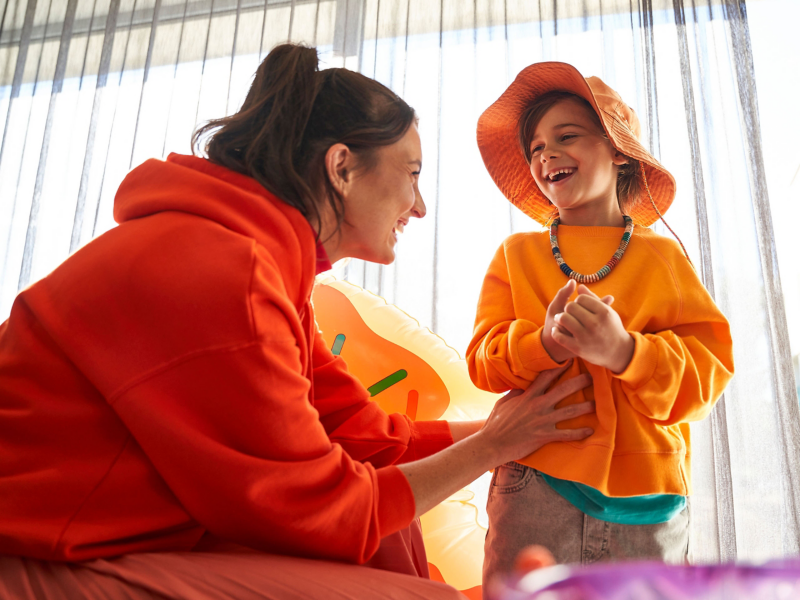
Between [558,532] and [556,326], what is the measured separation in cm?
31

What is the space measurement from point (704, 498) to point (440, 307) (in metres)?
0.90

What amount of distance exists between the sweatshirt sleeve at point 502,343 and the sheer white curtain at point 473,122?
0.82 m

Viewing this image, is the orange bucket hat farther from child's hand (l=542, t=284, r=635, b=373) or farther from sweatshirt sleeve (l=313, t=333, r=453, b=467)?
sweatshirt sleeve (l=313, t=333, r=453, b=467)

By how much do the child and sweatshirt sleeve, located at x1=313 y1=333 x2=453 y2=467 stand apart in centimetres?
17

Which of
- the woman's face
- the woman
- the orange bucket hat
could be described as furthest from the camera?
the orange bucket hat

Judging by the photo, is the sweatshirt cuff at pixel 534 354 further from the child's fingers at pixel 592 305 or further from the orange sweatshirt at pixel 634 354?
the child's fingers at pixel 592 305

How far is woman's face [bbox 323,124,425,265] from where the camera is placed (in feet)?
3.15

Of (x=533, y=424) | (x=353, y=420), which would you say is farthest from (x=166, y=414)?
(x=533, y=424)

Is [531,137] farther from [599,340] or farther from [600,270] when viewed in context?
[599,340]

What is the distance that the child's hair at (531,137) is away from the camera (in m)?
1.16

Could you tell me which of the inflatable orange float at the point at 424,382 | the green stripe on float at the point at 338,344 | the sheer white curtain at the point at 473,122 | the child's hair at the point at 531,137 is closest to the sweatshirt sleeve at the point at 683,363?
the child's hair at the point at 531,137

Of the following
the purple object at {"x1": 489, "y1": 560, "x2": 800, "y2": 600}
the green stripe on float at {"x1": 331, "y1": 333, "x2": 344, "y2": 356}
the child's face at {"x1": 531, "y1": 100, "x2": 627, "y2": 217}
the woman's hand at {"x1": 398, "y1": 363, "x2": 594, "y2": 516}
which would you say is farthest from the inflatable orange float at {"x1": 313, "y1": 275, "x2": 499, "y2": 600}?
the purple object at {"x1": 489, "y1": 560, "x2": 800, "y2": 600}

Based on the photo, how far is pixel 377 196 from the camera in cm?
98

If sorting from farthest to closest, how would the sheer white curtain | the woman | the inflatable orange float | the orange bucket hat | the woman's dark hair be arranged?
the sheer white curtain → the inflatable orange float → the orange bucket hat → the woman's dark hair → the woman
